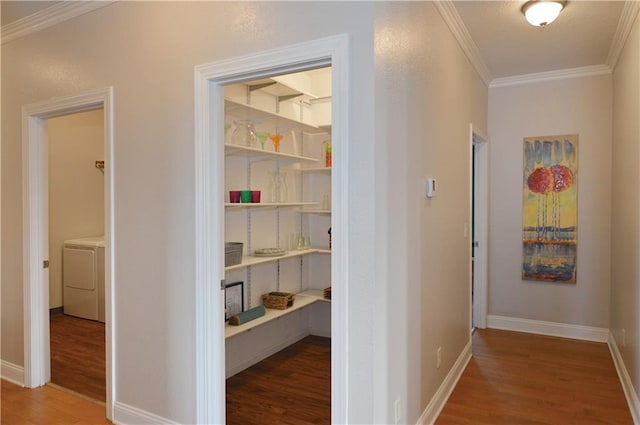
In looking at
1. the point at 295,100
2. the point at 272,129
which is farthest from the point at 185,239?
the point at 295,100

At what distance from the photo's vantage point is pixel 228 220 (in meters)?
3.16

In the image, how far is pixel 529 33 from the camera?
3.19m

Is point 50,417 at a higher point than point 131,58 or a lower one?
lower

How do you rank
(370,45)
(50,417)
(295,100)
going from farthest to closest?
(295,100) < (50,417) < (370,45)

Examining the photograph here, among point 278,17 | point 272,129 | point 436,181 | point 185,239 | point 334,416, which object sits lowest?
point 334,416

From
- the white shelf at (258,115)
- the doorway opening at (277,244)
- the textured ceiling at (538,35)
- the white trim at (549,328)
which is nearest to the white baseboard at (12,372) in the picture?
the doorway opening at (277,244)

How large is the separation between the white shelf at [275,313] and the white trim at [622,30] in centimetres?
301

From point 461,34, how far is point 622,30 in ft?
3.75

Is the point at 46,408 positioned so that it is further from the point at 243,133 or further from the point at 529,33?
the point at 529,33

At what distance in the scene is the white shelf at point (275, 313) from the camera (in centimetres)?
290

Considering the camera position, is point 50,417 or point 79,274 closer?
point 50,417

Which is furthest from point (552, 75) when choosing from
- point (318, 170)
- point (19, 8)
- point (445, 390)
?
point (19, 8)

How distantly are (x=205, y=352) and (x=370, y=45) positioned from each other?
1.69 meters

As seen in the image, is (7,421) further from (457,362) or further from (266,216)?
(457,362)
